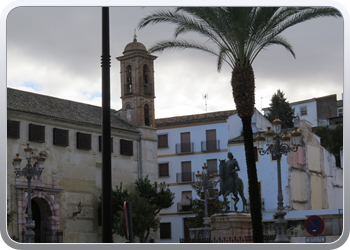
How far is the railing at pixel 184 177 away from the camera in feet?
147

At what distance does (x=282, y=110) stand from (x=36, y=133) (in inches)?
852

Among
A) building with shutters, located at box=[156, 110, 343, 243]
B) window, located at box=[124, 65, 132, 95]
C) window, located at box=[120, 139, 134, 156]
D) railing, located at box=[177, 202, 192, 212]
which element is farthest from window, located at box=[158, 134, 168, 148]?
window, located at box=[120, 139, 134, 156]

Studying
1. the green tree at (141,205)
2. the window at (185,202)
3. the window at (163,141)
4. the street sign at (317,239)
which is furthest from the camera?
the window at (163,141)

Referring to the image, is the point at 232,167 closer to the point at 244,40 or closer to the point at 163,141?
the point at 244,40

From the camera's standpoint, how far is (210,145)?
44969 mm

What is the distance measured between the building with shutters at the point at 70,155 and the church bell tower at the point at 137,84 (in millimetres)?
57

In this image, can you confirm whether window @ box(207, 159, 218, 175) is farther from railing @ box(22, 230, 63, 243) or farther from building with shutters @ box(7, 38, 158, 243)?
railing @ box(22, 230, 63, 243)

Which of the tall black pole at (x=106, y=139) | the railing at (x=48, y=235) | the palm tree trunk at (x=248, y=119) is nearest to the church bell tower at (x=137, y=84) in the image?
the railing at (x=48, y=235)

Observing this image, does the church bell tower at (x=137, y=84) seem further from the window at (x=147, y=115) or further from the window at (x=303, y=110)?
the window at (x=303, y=110)

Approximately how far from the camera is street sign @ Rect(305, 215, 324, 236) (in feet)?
44.1

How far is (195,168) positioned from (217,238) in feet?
73.1

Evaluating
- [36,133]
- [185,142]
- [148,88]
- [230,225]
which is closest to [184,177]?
[185,142]

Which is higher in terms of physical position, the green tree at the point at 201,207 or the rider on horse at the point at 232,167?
the rider on horse at the point at 232,167

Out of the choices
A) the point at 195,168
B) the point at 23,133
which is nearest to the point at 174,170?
the point at 195,168
